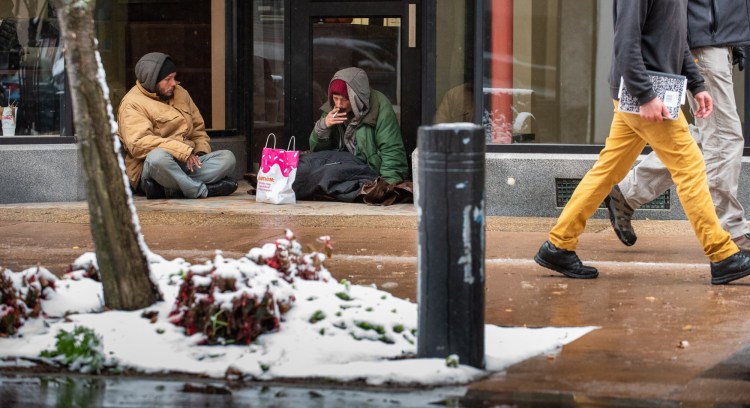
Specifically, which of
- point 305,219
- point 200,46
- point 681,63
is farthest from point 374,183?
point 681,63

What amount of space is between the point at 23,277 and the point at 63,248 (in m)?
2.62

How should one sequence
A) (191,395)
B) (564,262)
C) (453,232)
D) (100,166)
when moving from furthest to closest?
(564,262) → (100,166) → (453,232) → (191,395)

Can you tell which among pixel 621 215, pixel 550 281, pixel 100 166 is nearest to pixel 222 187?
pixel 621 215

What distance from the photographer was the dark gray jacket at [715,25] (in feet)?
24.2

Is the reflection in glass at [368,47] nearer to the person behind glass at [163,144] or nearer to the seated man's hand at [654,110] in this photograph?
the person behind glass at [163,144]

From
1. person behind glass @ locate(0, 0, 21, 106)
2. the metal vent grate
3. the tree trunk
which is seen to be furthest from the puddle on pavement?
person behind glass @ locate(0, 0, 21, 106)

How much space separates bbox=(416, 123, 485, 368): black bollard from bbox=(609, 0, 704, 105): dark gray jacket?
1846 millimetres

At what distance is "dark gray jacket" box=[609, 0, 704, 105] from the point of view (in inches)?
256

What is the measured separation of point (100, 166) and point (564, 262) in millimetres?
2854

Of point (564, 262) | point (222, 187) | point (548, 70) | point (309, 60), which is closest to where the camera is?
point (564, 262)

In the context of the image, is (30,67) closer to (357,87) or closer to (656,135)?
(357,87)

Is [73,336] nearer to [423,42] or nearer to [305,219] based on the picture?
[305,219]

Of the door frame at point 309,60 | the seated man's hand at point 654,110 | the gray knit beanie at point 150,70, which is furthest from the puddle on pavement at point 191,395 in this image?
the door frame at point 309,60

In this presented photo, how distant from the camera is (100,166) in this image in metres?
5.44
